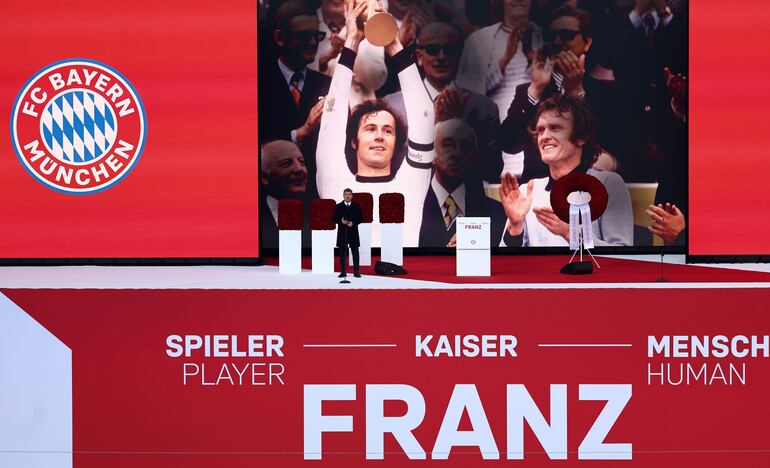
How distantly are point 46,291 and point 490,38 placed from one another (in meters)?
5.93

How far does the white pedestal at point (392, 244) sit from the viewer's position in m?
9.59

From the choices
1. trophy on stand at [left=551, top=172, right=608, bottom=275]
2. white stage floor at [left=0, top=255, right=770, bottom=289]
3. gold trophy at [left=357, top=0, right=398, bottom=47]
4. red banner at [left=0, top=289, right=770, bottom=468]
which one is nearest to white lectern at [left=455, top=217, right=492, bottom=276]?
white stage floor at [left=0, top=255, right=770, bottom=289]

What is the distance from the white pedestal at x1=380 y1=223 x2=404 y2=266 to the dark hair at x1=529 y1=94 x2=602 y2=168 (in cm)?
267

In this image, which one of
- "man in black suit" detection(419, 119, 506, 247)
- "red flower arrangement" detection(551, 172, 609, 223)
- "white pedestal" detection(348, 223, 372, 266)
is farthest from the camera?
"man in black suit" detection(419, 119, 506, 247)

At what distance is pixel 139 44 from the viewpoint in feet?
33.1

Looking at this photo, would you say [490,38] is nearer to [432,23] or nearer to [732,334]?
[432,23]

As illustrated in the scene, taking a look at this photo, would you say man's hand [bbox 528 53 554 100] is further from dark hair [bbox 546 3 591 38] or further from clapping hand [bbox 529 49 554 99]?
dark hair [bbox 546 3 591 38]

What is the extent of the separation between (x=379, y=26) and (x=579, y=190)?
10.9 ft

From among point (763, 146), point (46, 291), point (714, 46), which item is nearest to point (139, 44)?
point (46, 291)

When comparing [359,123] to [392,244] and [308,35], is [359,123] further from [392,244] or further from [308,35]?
[392,244]

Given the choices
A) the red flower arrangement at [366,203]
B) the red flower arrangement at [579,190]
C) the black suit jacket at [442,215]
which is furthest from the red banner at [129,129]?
the red flower arrangement at [579,190]

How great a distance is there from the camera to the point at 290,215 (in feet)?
30.2

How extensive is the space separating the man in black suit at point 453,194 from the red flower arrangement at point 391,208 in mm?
1848

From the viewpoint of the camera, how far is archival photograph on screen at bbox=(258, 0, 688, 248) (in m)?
11.2
